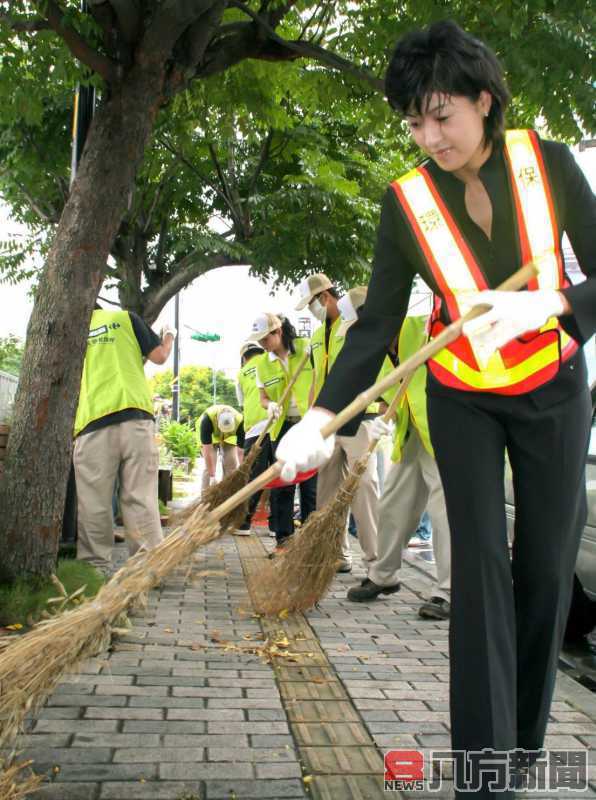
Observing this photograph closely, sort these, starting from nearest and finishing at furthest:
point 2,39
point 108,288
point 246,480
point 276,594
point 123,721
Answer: point 123,721 < point 276,594 < point 2,39 < point 246,480 < point 108,288

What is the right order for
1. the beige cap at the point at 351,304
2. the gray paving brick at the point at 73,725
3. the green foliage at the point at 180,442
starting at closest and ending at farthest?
1. the gray paving brick at the point at 73,725
2. the beige cap at the point at 351,304
3. the green foliage at the point at 180,442

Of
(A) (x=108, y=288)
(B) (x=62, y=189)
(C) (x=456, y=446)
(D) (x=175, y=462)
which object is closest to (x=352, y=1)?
(C) (x=456, y=446)

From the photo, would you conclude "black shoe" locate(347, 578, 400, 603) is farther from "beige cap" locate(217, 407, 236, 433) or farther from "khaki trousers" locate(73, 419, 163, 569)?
"beige cap" locate(217, 407, 236, 433)

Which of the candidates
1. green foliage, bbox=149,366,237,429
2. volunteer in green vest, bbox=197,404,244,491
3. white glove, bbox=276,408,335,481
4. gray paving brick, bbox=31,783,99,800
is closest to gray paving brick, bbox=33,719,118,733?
gray paving brick, bbox=31,783,99,800

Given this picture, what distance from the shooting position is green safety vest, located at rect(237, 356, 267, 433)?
336 inches

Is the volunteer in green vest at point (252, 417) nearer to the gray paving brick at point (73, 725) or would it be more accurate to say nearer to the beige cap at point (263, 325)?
the beige cap at point (263, 325)

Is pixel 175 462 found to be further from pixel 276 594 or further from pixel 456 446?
pixel 456 446

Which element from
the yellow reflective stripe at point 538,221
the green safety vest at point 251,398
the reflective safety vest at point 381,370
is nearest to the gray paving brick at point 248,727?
the yellow reflective stripe at point 538,221

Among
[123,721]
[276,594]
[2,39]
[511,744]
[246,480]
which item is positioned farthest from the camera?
A: [246,480]

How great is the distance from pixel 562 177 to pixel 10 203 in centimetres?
1170

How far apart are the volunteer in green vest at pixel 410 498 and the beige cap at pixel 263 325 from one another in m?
2.34

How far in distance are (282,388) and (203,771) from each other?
5447 millimetres

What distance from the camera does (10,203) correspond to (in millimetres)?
12812

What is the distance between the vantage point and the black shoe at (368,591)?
571 cm
